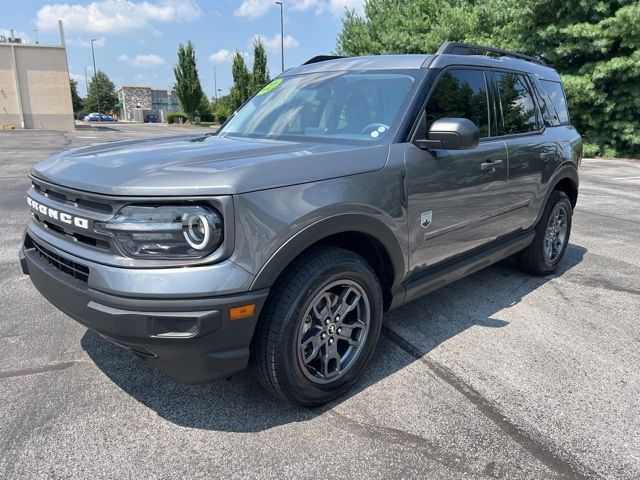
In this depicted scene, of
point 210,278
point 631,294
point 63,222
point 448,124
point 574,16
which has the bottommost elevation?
point 631,294

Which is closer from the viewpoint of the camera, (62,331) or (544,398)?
(544,398)

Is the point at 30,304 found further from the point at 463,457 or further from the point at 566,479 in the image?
the point at 566,479

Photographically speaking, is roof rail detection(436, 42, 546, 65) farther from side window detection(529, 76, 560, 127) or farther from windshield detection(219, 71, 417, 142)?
windshield detection(219, 71, 417, 142)

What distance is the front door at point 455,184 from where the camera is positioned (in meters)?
2.95

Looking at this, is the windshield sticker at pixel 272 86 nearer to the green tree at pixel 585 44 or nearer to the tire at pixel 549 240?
the tire at pixel 549 240

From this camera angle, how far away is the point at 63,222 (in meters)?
2.40

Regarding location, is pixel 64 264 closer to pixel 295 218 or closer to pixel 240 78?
pixel 295 218

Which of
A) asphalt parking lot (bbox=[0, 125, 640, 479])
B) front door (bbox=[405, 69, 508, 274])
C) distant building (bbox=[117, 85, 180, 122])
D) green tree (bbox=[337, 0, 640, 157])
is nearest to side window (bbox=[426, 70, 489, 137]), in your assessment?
front door (bbox=[405, 69, 508, 274])

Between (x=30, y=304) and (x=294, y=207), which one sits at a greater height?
(x=294, y=207)

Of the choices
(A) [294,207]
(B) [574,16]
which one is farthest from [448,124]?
(B) [574,16]

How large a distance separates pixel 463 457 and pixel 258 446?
37.6 inches

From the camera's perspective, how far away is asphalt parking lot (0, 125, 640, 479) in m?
2.22

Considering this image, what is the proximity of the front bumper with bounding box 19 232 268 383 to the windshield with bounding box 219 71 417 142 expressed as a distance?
1.35 meters

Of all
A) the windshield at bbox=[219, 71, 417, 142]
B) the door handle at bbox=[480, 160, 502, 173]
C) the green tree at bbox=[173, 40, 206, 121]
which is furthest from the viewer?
the green tree at bbox=[173, 40, 206, 121]
